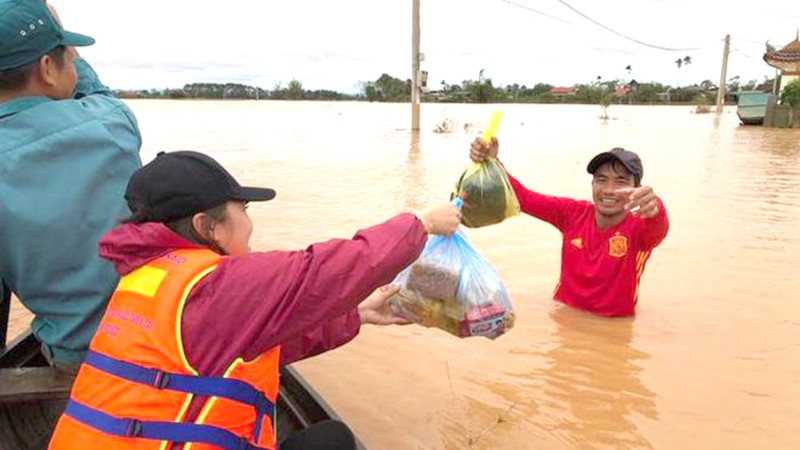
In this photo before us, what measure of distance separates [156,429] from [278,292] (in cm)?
40

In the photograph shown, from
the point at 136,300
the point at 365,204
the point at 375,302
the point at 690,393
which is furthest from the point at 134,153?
the point at 365,204

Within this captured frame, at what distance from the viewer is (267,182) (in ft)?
37.4

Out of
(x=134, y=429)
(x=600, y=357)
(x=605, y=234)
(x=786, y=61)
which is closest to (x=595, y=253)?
(x=605, y=234)

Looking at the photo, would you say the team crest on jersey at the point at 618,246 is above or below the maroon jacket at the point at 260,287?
below

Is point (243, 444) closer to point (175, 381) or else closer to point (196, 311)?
point (175, 381)

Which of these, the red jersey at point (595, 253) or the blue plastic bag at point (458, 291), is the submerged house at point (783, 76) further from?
the blue plastic bag at point (458, 291)

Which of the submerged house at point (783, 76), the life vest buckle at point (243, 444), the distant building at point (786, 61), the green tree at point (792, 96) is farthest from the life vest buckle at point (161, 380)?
the distant building at point (786, 61)

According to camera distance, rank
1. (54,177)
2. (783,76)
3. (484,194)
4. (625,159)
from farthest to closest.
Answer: (783,76) < (625,159) < (484,194) < (54,177)

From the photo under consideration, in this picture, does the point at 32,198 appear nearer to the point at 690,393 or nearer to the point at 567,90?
the point at 690,393

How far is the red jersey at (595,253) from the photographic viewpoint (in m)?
3.96

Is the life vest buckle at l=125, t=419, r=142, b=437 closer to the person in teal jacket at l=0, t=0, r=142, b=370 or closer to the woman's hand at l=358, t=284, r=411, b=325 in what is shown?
the person in teal jacket at l=0, t=0, r=142, b=370

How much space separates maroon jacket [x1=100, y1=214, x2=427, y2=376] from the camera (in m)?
1.50

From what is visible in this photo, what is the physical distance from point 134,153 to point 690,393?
2941mm

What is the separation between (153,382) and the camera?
1.47 meters
